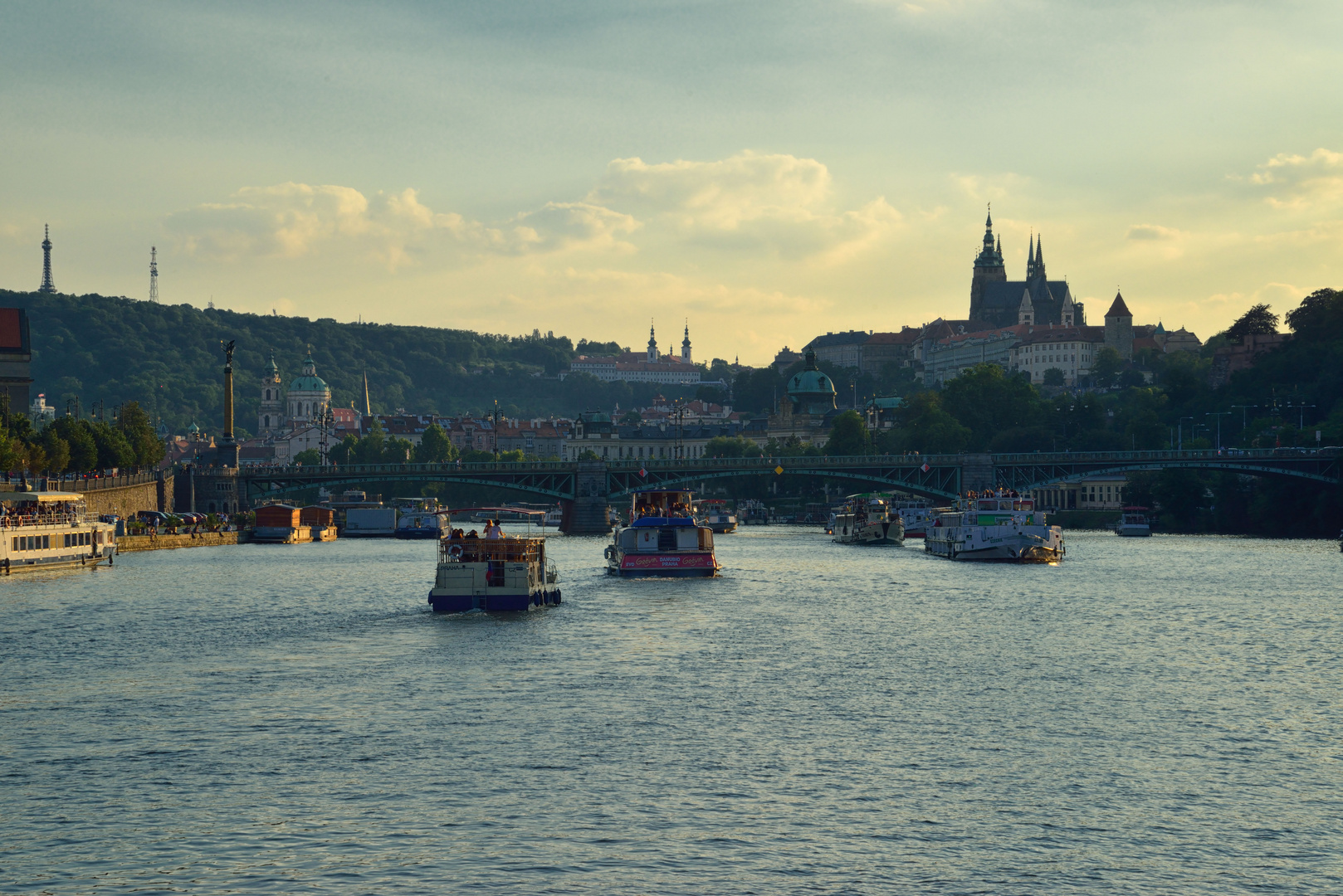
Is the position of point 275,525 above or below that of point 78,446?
below

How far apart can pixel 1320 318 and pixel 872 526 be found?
68859mm

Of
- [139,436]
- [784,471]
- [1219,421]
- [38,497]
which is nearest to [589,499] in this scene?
[784,471]

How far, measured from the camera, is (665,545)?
3474 inches

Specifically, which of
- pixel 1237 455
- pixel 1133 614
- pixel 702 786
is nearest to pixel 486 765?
pixel 702 786

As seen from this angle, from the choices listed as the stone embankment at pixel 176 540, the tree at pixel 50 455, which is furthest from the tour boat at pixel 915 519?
the tree at pixel 50 455

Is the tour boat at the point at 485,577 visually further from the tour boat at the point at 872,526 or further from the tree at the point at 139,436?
the tree at the point at 139,436

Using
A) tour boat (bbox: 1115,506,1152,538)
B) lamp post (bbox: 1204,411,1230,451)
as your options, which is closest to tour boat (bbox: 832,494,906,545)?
tour boat (bbox: 1115,506,1152,538)

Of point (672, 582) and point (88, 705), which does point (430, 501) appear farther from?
point (88, 705)

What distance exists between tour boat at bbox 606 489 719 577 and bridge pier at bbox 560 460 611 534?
6690cm

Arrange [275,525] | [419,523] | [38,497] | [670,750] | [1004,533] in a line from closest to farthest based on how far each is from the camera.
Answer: [670,750] < [38,497] < [1004,533] < [275,525] < [419,523]

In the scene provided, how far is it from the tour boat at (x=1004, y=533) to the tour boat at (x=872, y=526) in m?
26.6

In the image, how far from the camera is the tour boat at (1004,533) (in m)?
105

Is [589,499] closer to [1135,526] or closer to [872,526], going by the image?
[872,526]

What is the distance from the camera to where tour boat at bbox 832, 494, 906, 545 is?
140625mm
